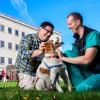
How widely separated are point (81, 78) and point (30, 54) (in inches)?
52.5

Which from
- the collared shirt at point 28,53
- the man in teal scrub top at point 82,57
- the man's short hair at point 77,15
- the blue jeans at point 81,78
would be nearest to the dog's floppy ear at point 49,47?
the man in teal scrub top at point 82,57

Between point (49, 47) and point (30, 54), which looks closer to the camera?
point (49, 47)

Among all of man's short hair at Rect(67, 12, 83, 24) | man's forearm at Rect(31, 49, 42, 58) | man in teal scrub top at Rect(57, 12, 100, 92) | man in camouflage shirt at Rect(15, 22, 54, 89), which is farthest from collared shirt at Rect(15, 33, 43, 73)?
man's short hair at Rect(67, 12, 83, 24)

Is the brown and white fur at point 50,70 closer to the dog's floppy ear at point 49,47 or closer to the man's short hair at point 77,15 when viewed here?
the dog's floppy ear at point 49,47

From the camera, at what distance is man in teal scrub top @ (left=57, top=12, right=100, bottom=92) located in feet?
24.1

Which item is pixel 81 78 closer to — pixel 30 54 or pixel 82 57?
pixel 82 57

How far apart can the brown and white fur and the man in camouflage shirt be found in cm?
26

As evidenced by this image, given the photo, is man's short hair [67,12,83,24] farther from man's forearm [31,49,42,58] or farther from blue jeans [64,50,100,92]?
man's forearm [31,49,42,58]

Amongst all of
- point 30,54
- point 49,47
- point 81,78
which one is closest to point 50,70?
point 49,47

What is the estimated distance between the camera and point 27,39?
875 cm

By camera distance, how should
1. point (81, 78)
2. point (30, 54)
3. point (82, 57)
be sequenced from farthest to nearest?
point (30, 54) < point (81, 78) < point (82, 57)

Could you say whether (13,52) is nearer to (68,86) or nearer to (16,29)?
(16,29)

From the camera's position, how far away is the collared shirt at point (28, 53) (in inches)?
342

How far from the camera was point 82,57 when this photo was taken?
7.32m
